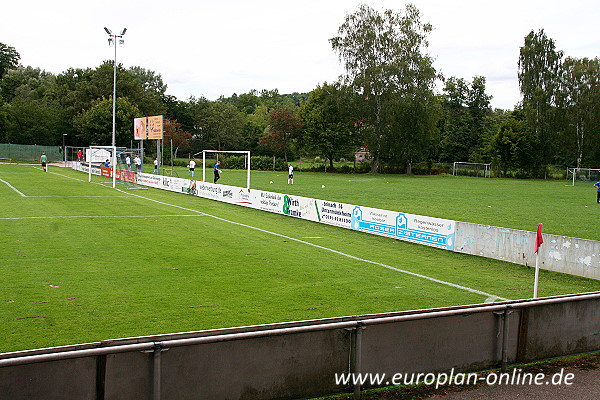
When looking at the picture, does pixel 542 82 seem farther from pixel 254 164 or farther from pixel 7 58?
pixel 7 58

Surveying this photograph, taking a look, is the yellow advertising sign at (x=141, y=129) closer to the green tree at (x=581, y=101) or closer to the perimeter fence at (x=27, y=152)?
the perimeter fence at (x=27, y=152)

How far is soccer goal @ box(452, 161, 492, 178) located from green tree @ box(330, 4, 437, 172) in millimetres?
10705

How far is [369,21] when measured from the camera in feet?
240

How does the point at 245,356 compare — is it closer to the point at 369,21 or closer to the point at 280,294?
the point at 280,294

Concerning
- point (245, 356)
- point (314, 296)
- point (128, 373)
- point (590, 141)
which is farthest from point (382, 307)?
point (590, 141)

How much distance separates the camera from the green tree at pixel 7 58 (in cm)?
12888

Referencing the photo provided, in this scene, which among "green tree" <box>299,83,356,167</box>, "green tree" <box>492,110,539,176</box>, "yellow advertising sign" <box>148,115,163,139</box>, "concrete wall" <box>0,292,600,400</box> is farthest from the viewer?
"green tree" <box>492,110,539,176</box>

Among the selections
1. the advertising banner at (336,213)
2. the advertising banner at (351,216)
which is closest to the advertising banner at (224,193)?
the advertising banner at (351,216)

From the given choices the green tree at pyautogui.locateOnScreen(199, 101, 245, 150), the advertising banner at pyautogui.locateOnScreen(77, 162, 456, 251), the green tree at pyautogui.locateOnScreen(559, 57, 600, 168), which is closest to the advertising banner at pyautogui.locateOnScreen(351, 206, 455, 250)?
the advertising banner at pyautogui.locateOnScreen(77, 162, 456, 251)

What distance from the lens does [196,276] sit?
1418cm

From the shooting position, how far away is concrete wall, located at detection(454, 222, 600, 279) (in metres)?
15.0

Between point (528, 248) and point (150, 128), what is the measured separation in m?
38.0

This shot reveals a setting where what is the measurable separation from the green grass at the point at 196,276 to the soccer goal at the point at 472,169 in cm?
5620

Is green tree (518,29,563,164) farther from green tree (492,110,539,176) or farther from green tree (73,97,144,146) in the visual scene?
green tree (73,97,144,146)
